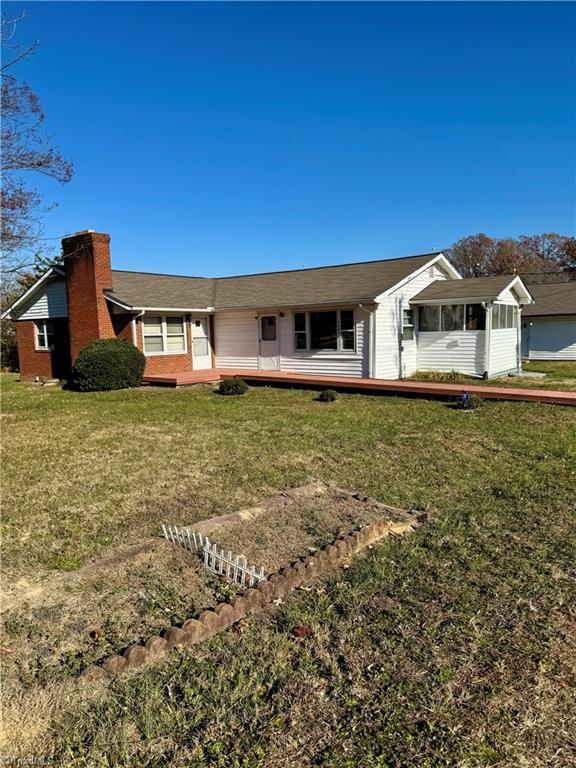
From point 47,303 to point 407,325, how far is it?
517 inches

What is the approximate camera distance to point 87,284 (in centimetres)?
1662

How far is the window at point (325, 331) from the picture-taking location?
51.9 ft

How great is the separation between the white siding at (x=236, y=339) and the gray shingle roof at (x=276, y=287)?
21.3 inches

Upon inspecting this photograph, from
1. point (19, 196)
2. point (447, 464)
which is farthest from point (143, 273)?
point (447, 464)

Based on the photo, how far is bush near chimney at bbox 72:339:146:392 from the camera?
50.1ft

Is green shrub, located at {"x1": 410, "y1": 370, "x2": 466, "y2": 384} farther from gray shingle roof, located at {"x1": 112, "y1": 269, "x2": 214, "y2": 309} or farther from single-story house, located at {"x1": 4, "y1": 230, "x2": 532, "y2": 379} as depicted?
gray shingle roof, located at {"x1": 112, "y1": 269, "x2": 214, "y2": 309}

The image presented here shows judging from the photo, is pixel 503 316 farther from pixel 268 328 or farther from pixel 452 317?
pixel 268 328

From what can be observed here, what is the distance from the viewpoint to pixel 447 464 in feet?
22.7

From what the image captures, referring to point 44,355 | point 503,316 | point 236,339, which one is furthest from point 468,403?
point 44,355

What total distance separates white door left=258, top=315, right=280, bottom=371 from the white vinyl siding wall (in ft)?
0.58

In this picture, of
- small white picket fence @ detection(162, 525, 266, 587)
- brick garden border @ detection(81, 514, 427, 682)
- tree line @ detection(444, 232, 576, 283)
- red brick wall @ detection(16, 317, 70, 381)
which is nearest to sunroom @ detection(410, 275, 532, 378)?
brick garden border @ detection(81, 514, 427, 682)

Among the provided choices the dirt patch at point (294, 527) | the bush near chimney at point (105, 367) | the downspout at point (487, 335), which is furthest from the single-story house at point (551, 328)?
the dirt patch at point (294, 527)

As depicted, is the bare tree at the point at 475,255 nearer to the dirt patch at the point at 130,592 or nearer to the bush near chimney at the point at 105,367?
the bush near chimney at the point at 105,367

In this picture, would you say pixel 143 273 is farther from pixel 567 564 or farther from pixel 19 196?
pixel 567 564
